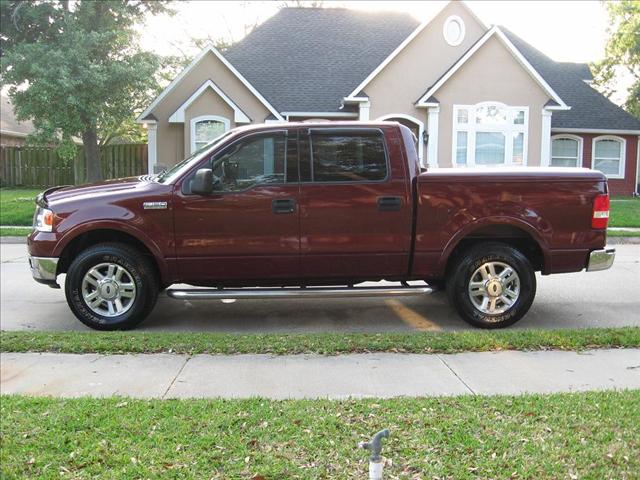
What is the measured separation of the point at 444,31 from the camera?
20531 mm

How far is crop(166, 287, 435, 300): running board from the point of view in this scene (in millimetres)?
6219

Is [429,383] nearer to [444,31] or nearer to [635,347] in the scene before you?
[635,347]

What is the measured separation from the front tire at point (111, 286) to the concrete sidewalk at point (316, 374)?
0.91 metres

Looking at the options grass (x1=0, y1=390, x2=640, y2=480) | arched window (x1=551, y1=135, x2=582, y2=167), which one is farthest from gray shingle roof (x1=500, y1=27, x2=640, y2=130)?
grass (x1=0, y1=390, x2=640, y2=480)

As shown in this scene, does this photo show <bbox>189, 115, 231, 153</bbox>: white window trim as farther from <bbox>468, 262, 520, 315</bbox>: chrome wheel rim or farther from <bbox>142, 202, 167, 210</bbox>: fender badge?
<bbox>468, 262, 520, 315</bbox>: chrome wheel rim

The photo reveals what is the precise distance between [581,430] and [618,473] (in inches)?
18.5

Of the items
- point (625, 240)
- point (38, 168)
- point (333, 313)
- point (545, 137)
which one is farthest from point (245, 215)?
point (38, 168)

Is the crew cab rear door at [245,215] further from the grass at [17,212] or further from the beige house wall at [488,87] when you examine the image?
the beige house wall at [488,87]

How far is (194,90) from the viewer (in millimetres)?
20141

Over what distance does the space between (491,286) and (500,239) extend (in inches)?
21.3

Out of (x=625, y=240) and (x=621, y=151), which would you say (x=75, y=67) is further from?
(x=621, y=151)

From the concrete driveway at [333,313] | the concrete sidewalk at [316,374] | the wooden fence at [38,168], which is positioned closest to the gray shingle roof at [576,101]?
the concrete driveway at [333,313]

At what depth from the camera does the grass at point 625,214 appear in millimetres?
15320

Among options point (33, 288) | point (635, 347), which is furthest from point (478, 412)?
point (33, 288)
